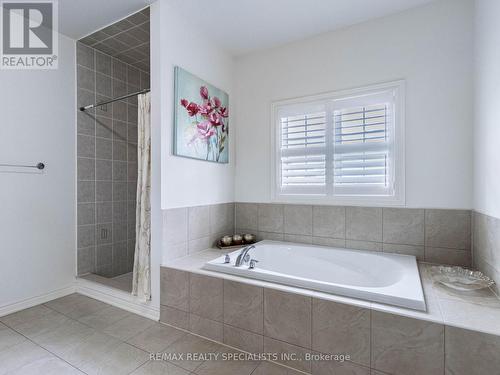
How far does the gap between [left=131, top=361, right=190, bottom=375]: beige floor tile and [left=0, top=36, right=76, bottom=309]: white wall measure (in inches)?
59.5

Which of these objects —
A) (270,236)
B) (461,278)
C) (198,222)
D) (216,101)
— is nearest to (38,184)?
(198,222)

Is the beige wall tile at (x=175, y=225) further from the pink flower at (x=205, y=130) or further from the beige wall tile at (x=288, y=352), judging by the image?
the beige wall tile at (x=288, y=352)

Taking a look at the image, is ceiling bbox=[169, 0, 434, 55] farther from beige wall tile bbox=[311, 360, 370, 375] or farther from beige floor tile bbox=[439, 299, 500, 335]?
beige wall tile bbox=[311, 360, 370, 375]

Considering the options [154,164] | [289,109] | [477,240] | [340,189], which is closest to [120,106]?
[154,164]

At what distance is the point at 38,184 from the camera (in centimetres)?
232

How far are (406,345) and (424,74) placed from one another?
2.00m

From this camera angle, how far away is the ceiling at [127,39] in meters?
2.27

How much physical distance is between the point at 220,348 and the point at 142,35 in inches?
111

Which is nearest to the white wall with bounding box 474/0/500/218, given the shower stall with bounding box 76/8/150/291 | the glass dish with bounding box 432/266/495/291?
the glass dish with bounding box 432/266/495/291

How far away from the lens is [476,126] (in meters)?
1.87

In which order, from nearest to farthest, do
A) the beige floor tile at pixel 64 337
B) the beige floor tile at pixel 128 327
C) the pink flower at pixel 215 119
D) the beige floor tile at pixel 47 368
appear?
1. the beige floor tile at pixel 47 368
2. the beige floor tile at pixel 64 337
3. the beige floor tile at pixel 128 327
4. the pink flower at pixel 215 119

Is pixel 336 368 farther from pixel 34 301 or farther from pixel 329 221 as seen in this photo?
pixel 34 301

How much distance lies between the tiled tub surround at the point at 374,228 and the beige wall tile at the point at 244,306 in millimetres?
1035

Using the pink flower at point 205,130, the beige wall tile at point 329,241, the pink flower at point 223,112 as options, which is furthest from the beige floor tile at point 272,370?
the pink flower at point 223,112
